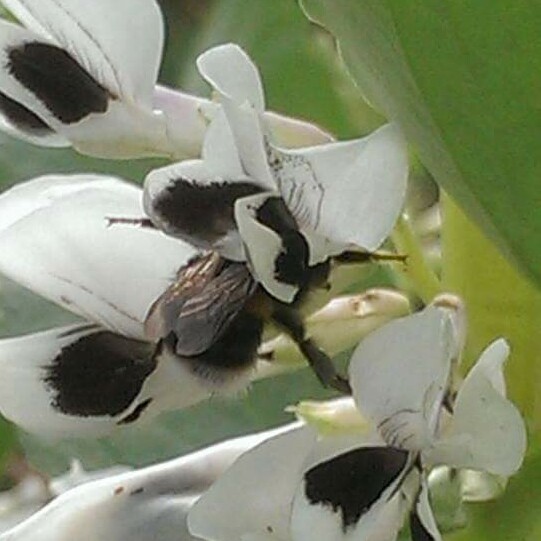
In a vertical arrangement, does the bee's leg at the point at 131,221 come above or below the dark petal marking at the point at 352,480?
above

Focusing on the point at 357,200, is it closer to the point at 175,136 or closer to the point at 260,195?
the point at 260,195

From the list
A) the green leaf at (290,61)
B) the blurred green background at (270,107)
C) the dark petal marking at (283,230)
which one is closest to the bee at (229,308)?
the dark petal marking at (283,230)

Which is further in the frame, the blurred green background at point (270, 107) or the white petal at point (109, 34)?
the blurred green background at point (270, 107)

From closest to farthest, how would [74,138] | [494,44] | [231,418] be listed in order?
1. [494,44]
2. [74,138]
3. [231,418]

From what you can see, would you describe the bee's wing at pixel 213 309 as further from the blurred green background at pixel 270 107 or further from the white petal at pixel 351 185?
the blurred green background at pixel 270 107

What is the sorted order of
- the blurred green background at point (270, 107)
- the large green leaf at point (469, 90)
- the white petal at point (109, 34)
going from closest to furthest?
the large green leaf at point (469, 90), the white petal at point (109, 34), the blurred green background at point (270, 107)

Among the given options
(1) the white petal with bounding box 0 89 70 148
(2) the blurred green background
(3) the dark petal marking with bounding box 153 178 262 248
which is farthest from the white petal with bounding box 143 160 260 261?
(2) the blurred green background

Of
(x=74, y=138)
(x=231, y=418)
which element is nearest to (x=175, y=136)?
(x=74, y=138)
